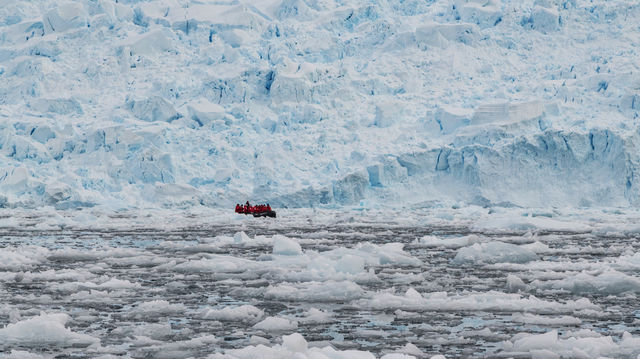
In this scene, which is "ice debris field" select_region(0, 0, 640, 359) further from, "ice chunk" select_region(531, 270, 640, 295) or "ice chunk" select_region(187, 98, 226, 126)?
"ice chunk" select_region(187, 98, 226, 126)

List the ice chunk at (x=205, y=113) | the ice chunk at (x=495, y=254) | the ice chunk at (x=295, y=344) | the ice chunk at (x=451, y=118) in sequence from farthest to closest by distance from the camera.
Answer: the ice chunk at (x=451, y=118) → the ice chunk at (x=205, y=113) → the ice chunk at (x=495, y=254) → the ice chunk at (x=295, y=344)

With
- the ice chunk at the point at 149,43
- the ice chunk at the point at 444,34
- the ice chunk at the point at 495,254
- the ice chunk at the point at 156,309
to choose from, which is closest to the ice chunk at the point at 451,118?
the ice chunk at the point at 444,34

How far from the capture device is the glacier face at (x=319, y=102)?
27.6 m

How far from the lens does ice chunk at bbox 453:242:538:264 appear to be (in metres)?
10.1

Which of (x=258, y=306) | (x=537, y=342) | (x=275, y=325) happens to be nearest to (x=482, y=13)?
(x=258, y=306)

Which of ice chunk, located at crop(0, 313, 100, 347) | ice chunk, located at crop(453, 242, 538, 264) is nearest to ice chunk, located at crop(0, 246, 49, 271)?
ice chunk, located at crop(0, 313, 100, 347)

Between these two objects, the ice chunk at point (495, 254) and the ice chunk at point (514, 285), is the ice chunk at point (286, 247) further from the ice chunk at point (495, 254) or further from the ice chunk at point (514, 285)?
the ice chunk at point (514, 285)

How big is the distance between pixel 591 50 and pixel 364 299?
31.3 metres

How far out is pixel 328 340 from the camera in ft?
16.5

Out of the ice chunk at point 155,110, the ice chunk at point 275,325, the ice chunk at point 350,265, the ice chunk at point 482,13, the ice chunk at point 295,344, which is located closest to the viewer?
the ice chunk at point 295,344

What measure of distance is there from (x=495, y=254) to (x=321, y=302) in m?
4.17

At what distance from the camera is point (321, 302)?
6.92 metres

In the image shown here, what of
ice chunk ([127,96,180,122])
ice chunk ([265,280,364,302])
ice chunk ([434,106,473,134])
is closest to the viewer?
ice chunk ([265,280,364,302])

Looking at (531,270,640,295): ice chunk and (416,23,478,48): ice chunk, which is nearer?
(531,270,640,295): ice chunk
